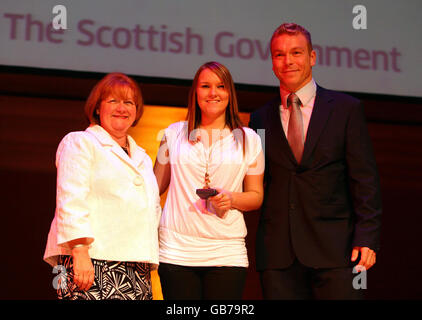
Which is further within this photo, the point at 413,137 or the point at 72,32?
the point at 413,137

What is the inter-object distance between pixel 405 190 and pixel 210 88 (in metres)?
2.99

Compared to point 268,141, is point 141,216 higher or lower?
lower

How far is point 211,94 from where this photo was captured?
2.38m

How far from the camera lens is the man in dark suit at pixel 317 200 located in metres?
2.31

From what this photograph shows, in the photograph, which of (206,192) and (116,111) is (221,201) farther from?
(116,111)

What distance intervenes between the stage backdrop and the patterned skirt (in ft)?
6.84

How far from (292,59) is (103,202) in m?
1.08

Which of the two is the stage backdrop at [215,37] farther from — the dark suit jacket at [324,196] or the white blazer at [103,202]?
the white blazer at [103,202]

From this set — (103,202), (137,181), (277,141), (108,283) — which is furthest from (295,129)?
(108,283)

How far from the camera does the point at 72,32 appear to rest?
3.77m

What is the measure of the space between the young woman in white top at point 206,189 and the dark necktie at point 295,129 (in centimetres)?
15

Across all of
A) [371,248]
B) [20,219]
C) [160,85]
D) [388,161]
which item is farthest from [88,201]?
[388,161]

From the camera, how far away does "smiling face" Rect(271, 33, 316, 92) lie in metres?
2.50

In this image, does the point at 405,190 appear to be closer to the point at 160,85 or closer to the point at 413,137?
the point at 413,137
